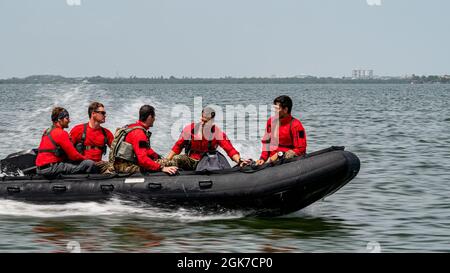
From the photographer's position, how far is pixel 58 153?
11.0 m

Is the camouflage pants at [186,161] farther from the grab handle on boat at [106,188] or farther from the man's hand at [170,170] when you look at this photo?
the grab handle on boat at [106,188]

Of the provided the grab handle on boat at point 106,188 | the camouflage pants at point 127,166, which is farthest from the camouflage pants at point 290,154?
the grab handle on boat at point 106,188

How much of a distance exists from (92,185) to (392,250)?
4364 mm

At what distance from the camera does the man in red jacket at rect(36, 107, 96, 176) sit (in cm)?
1060

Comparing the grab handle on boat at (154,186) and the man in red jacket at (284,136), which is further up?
the man in red jacket at (284,136)

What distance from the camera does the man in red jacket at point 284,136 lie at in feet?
35.5

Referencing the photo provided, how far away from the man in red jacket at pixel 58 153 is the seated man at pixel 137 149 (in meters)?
0.49

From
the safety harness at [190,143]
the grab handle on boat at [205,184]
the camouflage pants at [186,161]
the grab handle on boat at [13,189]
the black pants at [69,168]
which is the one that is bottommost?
the grab handle on boat at [13,189]

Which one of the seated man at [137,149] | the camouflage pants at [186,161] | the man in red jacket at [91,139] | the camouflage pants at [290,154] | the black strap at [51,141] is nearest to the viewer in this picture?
the seated man at [137,149]

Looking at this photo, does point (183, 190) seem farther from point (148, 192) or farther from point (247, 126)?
point (247, 126)

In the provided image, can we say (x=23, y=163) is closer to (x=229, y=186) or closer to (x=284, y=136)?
(x=229, y=186)

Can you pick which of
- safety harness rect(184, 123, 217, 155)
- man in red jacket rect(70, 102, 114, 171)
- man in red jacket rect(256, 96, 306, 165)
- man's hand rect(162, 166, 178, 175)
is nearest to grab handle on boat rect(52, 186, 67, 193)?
man in red jacket rect(70, 102, 114, 171)

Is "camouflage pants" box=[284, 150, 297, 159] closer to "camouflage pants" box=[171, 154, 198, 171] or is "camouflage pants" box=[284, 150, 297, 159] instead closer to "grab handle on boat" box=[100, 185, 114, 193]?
"camouflage pants" box=[171, 154, 198, 171]

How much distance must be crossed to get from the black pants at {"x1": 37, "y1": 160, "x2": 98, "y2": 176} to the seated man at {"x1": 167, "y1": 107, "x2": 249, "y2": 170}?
3.81ft
